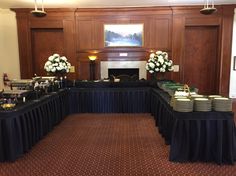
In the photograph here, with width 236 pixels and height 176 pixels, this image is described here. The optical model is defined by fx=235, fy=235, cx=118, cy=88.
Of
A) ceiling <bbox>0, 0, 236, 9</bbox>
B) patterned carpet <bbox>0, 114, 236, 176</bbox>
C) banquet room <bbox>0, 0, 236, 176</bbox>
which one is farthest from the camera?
ceiling <bbox>0, 0, 236, 9</bbox>

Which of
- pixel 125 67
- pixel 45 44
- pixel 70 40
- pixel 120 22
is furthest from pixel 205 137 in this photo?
pixel 45 44

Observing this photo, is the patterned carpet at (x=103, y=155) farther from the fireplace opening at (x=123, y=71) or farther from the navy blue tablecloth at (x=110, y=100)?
the fireplace opening at (x=123, y=71)

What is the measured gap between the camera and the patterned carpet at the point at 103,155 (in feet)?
11.0

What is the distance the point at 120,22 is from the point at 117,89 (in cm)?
371

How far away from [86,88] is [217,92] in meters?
5.54

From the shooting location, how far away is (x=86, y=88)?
22.1ft

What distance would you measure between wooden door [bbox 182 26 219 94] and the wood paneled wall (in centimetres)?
24

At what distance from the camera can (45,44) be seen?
31.8 ft

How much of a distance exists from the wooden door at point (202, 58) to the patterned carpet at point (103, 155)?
4.71 m

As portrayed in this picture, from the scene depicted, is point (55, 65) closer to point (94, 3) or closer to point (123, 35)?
point (94, 3)

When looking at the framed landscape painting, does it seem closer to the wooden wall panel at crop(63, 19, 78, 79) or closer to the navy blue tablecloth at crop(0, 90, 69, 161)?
the wooden wall panel at crop(63, 19, 78, 79)

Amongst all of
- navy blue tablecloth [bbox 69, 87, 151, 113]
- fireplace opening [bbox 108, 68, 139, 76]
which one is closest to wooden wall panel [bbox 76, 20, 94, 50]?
fireplace opening [bbox 108, 68, 139, 76]

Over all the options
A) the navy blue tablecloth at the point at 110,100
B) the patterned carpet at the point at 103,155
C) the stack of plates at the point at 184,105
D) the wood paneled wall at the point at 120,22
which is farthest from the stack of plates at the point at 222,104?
the wood paneled wall at the point at 120,22

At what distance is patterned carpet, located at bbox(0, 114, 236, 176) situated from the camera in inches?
131
